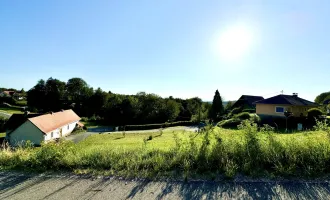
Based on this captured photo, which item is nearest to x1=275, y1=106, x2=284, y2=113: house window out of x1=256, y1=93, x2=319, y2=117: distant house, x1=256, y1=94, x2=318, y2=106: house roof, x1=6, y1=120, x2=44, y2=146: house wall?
x1=256, y1=93, x2=319, y2=117: distant house

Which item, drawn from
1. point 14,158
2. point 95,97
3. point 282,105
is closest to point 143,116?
point 95,97

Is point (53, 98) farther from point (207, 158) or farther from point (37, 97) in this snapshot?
point (207, 158)

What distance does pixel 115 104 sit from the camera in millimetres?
49000

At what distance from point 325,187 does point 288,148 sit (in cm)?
Result: 99

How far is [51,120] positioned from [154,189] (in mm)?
31337

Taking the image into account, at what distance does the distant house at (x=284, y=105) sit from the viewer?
26.9m

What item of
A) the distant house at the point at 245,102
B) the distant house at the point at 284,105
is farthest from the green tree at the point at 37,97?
the distant house at the point at 284,105

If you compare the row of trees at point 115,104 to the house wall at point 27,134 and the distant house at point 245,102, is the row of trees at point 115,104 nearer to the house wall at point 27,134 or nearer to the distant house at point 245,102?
the distant house at point 245,102

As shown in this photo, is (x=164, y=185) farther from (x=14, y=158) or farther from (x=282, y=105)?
(x=282, y=105)

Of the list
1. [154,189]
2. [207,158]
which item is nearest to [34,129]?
[154,189]

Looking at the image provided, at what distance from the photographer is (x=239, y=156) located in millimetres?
4250

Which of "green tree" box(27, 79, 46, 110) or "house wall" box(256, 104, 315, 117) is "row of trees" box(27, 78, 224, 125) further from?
"house wall" box(256, 104, 315, 117)

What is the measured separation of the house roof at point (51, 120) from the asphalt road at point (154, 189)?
82.9 feet

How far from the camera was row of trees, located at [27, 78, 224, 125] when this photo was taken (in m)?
45.5
